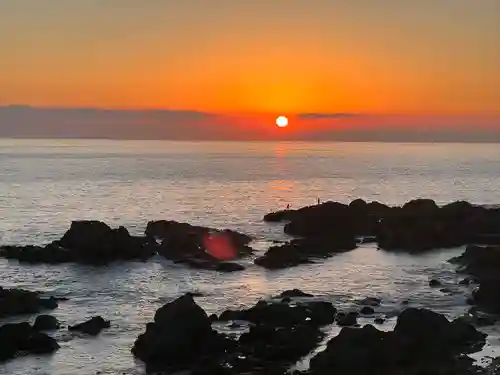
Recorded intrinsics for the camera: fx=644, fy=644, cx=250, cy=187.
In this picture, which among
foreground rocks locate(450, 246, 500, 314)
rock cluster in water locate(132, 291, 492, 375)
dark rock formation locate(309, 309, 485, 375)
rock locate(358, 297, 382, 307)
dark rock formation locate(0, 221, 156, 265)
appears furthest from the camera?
dark rock formation locate(0, 221, 156, 265)

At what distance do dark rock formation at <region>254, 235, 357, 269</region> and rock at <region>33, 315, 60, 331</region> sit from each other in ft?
86.4

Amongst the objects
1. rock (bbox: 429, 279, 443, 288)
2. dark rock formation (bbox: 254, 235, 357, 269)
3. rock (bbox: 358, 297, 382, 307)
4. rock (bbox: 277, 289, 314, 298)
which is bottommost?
rock (bbox: 358, 297, 382, 307)

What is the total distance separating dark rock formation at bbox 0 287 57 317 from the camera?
4791cm

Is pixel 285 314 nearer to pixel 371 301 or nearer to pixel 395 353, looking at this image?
pixel 395 353

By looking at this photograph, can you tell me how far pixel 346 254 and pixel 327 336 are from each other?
1308 inches

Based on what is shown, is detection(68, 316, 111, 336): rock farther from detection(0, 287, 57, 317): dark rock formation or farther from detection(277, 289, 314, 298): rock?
detection(277, 289, 314, 298): rock

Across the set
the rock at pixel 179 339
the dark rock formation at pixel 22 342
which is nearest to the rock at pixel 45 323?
the dark rock formation at pixel 22 342

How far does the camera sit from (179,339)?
1540 inches

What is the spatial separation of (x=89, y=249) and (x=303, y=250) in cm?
2417

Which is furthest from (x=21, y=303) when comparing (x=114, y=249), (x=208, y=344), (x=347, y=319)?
(x=347, y=319)

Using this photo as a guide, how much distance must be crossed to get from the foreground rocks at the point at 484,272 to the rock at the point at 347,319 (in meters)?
10.5

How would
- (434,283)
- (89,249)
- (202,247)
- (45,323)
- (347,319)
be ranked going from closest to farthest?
1. (45,323)
2. (347,319)
3. (434,283)
4. (89,249)
5. (202,247)

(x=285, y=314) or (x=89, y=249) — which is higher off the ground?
(x=89, y=249)

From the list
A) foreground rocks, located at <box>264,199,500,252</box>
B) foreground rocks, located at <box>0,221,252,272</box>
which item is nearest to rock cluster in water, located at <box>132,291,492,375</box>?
foreground rocks, located at <box>0,221,252,272</box>
